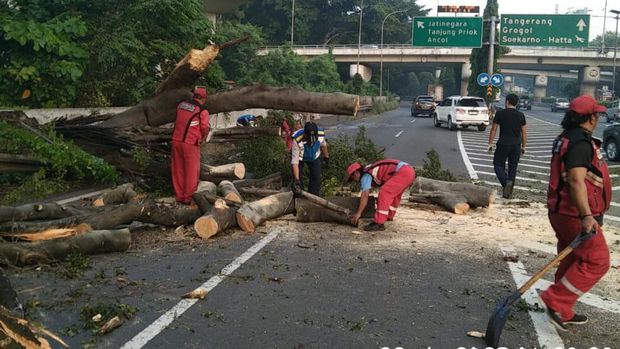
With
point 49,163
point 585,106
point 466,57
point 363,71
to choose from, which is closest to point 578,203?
point 585,106

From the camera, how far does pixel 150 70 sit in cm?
1541

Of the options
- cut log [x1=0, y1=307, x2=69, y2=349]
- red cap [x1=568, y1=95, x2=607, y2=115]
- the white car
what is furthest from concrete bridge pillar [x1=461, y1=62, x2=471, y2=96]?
cut log [x1=0, y1=307, x2=69, y2=349]

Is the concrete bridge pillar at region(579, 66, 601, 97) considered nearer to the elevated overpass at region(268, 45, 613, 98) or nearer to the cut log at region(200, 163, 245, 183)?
the elevated overpass at region(268, 45, 613, 98)

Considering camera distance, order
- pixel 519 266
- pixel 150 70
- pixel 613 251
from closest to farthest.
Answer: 1. pixel 519 266
2. pixel 613 251
3. pixel 150 70

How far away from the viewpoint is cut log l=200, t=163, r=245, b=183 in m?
9.14

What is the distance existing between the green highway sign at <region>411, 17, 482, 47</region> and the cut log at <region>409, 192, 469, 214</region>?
99.7 ft

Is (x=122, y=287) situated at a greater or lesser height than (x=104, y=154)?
lesser

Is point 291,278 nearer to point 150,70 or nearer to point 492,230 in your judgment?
point 492,230

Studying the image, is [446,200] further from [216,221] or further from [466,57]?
[466,57]

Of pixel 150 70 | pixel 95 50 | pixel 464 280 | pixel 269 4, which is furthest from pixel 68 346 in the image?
pixel 269 4

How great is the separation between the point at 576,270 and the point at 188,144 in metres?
5.56

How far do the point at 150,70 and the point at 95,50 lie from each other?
1.91m

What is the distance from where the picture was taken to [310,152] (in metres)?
Result: 8.65

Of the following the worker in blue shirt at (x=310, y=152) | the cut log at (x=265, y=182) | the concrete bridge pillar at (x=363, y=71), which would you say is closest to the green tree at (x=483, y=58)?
the concrete bridge pillar at (x=363, y=71)
